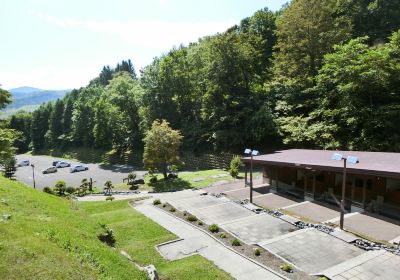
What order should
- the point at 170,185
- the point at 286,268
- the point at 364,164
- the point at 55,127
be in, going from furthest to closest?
the point at 55,127 → the point at 170,185 → the point at 364,164 → the point at 286,268

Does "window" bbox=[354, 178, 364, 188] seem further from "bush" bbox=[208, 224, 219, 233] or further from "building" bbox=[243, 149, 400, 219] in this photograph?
"bush" bbox=[208, 224, 219, 233]

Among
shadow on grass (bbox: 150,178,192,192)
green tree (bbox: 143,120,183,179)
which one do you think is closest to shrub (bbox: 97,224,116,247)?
shadow on grass (bbox: 150,178,192,192)

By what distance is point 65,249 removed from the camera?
1096 centimetres

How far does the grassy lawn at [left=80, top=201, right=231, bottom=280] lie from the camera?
1391 cm

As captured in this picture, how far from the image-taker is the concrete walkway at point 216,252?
1402 centimetres

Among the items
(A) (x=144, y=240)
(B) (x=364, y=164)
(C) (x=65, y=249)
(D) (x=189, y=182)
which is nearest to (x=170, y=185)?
(D) (x=189, y=182)

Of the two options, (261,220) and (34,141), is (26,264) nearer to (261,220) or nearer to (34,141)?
(261,220)

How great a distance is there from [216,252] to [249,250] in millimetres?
1693

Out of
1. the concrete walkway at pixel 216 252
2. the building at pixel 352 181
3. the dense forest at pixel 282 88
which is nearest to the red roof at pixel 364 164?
the building at pixel 352 181

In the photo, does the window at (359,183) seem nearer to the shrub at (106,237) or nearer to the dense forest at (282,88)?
the dense forest at (282,88)

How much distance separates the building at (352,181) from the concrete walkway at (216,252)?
Answer: 6.88m

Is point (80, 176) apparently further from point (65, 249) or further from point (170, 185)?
point (65, 249)

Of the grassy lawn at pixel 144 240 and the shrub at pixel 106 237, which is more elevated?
the shrub at pixel 106 237

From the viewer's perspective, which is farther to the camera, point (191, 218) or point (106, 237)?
point (191, 218)
